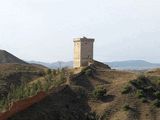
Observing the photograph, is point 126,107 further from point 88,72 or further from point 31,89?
point 88,72

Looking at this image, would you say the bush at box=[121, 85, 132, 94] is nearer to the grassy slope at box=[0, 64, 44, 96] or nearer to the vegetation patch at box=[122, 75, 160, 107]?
the vegetation patch at box=[122, 75, 160, 107]

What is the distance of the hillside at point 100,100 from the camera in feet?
192

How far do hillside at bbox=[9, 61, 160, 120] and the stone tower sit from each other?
8.93 m

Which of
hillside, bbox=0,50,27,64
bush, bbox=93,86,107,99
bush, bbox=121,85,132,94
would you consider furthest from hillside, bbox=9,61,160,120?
hillside, bbox=0,50,27,64

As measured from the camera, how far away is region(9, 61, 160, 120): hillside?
192 feet

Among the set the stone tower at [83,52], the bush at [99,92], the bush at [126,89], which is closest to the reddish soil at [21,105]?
the bush at [99,92]

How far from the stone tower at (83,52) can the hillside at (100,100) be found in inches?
351

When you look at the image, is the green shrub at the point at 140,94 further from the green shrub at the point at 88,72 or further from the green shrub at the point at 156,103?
the green shrub at the point at 88,72

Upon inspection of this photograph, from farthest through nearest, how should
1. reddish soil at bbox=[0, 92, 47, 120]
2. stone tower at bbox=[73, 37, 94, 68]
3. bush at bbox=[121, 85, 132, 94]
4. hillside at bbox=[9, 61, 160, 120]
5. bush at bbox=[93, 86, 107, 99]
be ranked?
stone tower at bbox=[73, 37, 94, 68], bush at bbox=[121, 85, 132, 94], bush at bbox=[93, 86, 107, 99], hillside at bbox=[9, 61, 160, 120], reddish soil at bbox=[0, 92, 47, 120]

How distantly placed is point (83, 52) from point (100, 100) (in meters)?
20.5

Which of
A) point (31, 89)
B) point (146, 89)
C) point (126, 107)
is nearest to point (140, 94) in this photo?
point (146, 89)

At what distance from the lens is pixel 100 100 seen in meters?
66.2

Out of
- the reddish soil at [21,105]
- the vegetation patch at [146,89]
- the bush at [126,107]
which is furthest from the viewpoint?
the vegetation patch at [146,89]

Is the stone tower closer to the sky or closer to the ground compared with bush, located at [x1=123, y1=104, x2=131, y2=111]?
closer to the sky
